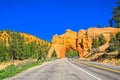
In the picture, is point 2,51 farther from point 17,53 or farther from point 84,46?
point 84,46

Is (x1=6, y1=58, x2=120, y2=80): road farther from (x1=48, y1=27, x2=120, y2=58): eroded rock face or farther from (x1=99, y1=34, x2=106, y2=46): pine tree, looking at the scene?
(x1=48, y1=27, x2=120, y2=58): eroded rock face

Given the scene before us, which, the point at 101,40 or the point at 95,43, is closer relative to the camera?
the point at 101,40

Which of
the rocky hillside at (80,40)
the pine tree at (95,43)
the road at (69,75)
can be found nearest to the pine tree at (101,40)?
the rocky hillside at (80,40)

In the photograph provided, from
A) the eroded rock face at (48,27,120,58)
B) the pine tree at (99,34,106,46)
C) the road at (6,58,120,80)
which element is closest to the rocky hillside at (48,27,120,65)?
the eroded rock face at (48,27,120,58)

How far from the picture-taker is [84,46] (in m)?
132

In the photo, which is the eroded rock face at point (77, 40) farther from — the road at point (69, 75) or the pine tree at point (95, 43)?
the road at point (69, 75)

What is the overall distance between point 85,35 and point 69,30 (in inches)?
808

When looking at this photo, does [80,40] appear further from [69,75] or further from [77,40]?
[69,75]

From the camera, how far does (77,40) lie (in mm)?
143625

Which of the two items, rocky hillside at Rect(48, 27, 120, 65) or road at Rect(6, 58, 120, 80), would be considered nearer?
road at Rect(6, 58, 120, 80)

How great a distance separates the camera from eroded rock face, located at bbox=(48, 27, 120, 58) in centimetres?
12694

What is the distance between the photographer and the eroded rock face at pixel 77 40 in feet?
416

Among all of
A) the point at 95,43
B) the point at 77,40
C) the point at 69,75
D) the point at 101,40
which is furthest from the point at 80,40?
the point at 69,75

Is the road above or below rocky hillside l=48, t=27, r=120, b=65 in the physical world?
below
